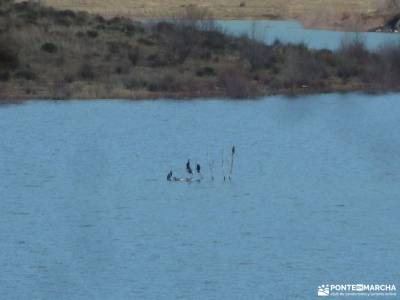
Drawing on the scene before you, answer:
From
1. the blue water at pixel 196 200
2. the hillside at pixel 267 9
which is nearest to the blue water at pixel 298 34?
the hillside at pixel 267 9

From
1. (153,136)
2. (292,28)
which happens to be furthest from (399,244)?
(292,28)

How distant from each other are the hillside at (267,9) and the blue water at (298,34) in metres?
1.85

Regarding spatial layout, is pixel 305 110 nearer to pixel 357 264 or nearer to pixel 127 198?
pixel 127 198

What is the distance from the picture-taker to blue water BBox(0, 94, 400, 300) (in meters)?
24.5

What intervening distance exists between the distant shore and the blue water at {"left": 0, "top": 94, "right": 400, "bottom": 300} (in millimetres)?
1987

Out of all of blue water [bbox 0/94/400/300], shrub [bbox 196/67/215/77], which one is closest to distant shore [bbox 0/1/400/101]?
shrub [bbox 196/67/215/77]

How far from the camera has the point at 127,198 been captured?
32.3m

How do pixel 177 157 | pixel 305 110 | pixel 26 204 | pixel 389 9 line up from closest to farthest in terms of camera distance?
pixel 26 204
pixel 177 157
pixel 305 110
pixel 389 9

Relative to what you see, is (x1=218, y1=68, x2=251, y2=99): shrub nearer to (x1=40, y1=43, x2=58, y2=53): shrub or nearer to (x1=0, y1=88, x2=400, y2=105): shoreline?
(x1=0, y1=88, x2=400, y2=105): shoreline

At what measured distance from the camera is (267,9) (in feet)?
309

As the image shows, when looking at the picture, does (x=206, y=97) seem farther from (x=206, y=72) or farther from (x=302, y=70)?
(x=302, y=70)

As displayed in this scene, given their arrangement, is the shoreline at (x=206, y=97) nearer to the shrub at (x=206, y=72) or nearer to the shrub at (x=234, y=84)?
the shrub at (x=234, y=84)

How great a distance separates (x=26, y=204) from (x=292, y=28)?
5095 cm

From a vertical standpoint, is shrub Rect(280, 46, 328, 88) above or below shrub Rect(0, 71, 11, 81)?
below
